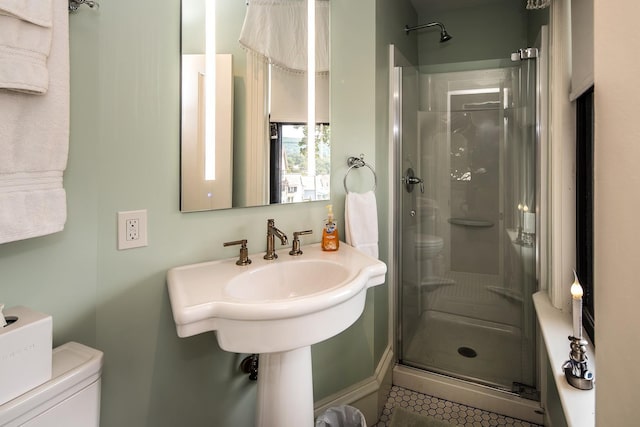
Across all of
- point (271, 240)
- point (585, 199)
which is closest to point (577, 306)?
point (585, 199)

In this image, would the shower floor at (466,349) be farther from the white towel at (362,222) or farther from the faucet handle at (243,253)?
the faucet handle at (243,253)

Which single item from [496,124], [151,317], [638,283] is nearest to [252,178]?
[151,317]

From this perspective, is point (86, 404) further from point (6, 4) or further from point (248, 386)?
point (6, 4)

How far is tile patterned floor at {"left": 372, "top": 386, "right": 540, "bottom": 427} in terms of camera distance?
1.74 meters

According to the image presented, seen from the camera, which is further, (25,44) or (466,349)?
(466,349)

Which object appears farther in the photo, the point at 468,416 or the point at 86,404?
the point at 468,416

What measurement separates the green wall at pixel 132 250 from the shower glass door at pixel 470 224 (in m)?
1.29

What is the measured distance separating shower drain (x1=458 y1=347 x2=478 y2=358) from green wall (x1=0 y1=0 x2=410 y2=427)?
1.43 m

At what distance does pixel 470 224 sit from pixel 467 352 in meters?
0.84

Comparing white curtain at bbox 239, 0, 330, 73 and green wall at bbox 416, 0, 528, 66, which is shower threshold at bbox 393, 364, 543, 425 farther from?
green wall at bbox 416, 0, 528, 66

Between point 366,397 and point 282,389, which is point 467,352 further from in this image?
point 282,389

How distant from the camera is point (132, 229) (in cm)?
103

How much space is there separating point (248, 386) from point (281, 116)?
1.16 meters

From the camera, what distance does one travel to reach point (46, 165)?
2.59 feet
